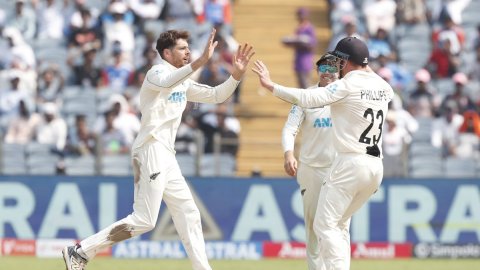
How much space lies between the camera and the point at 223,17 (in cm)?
2345

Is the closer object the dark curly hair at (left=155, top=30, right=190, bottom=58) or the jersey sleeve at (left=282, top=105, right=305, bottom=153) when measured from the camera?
the dark curly hair at (left=155, top=30, right=190, bottom=58)

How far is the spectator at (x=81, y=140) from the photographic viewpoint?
1925 centimetres

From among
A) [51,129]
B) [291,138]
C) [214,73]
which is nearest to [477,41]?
[214,73]

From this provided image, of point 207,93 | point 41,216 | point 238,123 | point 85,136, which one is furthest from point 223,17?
point 207,93

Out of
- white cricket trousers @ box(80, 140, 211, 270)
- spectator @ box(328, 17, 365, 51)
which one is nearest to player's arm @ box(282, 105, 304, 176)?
white cricket trousers @ box(80, 140, 211, 270)

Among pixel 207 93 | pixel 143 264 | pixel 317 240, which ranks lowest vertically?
pixel 143 264

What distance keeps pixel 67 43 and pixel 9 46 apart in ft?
3.33

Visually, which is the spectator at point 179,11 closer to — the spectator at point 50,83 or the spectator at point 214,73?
the spectator at point 214,73

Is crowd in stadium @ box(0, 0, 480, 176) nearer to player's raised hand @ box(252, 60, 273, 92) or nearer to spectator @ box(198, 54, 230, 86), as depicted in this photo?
spectator @ box(198, 54, 230, 86)

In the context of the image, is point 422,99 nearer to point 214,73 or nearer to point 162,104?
point 214,73

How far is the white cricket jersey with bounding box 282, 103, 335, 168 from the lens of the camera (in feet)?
42.3

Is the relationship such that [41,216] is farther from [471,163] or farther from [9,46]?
[471,163]

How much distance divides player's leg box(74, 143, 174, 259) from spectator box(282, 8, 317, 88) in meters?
9.81

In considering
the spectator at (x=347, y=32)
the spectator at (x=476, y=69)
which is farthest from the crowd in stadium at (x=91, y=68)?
the spectator at (x=476, y=69)
